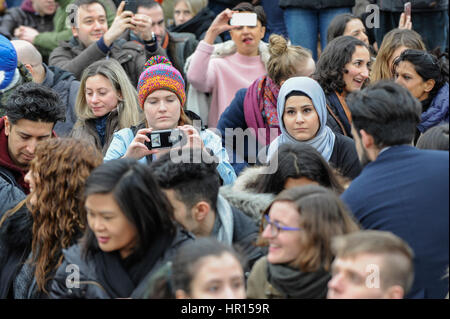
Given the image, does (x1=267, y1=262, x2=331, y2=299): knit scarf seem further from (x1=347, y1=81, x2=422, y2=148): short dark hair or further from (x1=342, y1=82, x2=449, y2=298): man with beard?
(x1=347, y1=81, x2=422, y2=148): short dark hair

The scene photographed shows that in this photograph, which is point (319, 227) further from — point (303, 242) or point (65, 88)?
point (65, 88)

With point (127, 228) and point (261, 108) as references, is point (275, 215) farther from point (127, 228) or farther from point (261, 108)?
point (261, 108)

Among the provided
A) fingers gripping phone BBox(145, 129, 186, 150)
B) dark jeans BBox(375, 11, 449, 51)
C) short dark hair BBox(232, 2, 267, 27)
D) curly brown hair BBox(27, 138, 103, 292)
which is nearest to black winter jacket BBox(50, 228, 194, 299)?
curly brown hair BBox(27, 138, 103, 292)

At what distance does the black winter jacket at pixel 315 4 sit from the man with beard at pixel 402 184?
3.56 metres

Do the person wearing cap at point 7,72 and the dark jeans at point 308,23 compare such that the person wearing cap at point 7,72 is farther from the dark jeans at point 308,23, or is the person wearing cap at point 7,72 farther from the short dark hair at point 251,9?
the dark jeans at point 308,23

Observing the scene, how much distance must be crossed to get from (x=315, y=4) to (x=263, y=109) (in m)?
1.84

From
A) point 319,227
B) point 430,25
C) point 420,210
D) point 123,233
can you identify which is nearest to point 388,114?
point 420,210

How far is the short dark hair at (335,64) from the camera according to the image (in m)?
5.43

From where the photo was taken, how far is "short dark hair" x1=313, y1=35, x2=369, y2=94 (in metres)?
5.43

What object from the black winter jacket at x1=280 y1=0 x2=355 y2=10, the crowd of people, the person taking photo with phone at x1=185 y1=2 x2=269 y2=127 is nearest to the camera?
the crowd of people

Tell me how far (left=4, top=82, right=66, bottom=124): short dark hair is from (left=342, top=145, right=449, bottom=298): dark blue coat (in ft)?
6.82

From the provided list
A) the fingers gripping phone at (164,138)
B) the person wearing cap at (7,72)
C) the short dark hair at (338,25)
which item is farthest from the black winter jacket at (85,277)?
the short dark hair at (338,25)
